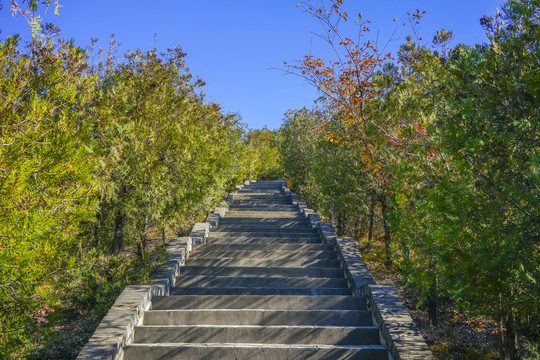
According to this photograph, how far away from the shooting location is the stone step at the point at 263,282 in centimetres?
718

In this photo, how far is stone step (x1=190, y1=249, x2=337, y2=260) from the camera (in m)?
8.57

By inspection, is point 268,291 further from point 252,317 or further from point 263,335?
point 263,335

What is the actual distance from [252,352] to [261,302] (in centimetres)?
132

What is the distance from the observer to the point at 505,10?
3.66 m

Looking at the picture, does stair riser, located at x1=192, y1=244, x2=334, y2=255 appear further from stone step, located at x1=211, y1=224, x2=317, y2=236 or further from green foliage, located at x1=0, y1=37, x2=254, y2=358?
stone step, located at x1=211, y1=224, x2=317, y2=236

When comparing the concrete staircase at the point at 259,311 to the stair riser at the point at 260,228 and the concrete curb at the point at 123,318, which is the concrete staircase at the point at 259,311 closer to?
the concrete curb at the point at 123,318

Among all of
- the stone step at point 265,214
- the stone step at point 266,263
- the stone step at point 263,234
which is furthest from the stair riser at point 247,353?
the stone step at point 265,214

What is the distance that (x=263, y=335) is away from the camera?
521 centimetres

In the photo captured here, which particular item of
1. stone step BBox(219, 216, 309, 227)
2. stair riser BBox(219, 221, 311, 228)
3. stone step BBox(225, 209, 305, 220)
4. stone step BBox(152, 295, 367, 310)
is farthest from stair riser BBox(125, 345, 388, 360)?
stone step BBox(225, 209, 305, 220)

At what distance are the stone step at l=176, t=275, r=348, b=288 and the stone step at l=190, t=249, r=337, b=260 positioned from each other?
49.7 inches

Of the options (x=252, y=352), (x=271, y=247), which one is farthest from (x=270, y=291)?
(x=271, y=247)

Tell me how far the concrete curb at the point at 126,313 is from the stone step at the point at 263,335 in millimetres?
307

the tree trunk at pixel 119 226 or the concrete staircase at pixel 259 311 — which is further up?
the tree trunk at pixel 119 226

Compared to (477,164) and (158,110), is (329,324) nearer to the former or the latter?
(477,164)
